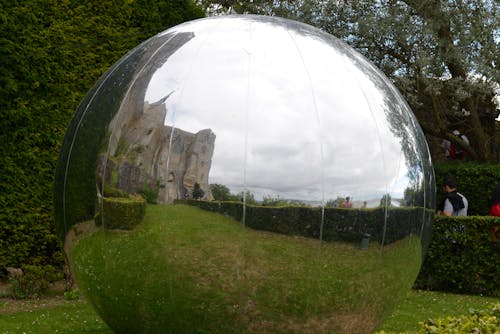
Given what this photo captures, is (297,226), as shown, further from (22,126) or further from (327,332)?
(22,126)

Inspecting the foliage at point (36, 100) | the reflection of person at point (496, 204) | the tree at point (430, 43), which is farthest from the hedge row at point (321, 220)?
the tree at point (430, 43)

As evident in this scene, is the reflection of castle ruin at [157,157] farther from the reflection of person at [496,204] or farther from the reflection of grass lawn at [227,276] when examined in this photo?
the reflection of person at [496,204]

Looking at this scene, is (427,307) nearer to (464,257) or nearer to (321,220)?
(464,257)

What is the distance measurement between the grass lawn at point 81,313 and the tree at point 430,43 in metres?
5.66

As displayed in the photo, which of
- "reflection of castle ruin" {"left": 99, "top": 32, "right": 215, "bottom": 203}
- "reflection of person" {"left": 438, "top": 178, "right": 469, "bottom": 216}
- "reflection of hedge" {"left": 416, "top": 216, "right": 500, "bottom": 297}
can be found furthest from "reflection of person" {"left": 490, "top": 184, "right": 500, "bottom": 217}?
"reflection of castle ruin" {"left": 99, "top": 32, "right": 215, "bottom": 203}

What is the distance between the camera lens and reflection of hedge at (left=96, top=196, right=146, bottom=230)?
4.49 meters

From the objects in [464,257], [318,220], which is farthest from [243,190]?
[464,257]

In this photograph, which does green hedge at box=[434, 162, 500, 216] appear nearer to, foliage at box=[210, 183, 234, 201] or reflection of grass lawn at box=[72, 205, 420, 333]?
reflection of grass lawn at box=[72, 205, 420, 333]

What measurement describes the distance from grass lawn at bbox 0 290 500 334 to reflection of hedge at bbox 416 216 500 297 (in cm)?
34

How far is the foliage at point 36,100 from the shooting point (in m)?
9.57

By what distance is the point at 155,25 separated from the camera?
1179cm

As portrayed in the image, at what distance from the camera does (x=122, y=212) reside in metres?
4.57

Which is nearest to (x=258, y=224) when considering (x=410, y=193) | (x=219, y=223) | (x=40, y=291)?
(x=219, y=223)

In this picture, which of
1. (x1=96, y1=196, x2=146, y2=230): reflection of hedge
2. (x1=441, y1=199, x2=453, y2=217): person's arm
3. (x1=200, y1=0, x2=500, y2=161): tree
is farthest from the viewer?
(x1=200, y1=0, x2=500, y2=161): tree
